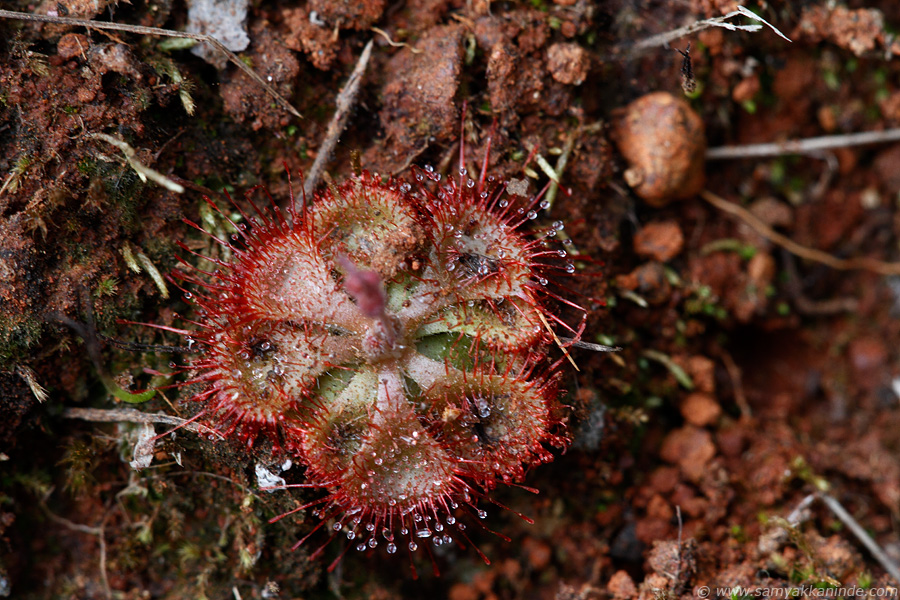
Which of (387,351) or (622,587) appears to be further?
(622,587)

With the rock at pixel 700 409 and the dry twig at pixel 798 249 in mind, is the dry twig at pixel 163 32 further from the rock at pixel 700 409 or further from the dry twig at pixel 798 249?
the rock at pixel 700 409

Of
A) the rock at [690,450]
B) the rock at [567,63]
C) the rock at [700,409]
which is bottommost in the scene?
the rock at [690,450]

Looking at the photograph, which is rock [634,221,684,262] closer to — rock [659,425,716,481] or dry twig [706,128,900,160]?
dry twig [706,128,900,160]

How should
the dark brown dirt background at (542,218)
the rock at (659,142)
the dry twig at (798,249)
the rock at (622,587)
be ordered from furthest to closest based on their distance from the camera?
the dry twig at (798,249)
the rock at (659,142)
the rock at (622,587)
the dark brown dirt background at (542,218)

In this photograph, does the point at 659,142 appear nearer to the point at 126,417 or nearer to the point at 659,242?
the point at 659,242

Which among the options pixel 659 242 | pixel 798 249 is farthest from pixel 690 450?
pixel 798 249

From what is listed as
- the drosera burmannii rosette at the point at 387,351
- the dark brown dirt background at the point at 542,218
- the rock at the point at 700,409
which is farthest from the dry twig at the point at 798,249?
the drosera burmannii rosette at the point at 387,351

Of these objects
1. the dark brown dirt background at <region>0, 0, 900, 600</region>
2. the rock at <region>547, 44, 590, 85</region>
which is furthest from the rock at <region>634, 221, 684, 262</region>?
the rock at <region>547, 44, 590, 85</region>

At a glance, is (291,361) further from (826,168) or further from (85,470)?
(826,168)
